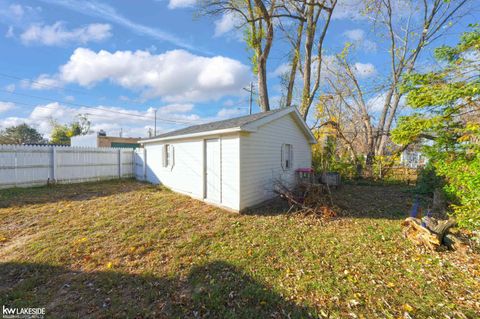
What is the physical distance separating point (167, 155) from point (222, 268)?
24.3 ft

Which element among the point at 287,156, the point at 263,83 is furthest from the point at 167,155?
the point at 263,83

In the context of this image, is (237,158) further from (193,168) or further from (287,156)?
(287,156)

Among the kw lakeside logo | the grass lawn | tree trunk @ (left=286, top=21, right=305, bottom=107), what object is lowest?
the kw lakeside logo

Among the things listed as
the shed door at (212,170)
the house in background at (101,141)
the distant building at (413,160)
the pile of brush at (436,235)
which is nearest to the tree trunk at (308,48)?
the distant building at (413,160)

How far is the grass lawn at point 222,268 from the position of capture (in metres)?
2.77

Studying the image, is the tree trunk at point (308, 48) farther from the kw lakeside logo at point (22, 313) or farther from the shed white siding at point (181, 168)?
the kw lakeside logo at point (22, 313)

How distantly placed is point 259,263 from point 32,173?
38.0ft

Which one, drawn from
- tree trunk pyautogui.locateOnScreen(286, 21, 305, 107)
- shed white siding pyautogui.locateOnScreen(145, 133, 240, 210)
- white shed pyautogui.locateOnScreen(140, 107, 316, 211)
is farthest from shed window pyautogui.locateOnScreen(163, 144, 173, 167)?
tree trunk pyautogui.locateOnScreen(286, 21, 305, 107)

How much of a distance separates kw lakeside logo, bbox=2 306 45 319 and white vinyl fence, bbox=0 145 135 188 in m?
9.33

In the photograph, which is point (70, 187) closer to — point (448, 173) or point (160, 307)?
point (160, 307)

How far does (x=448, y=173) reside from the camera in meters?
4.58

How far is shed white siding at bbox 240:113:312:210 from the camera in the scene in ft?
21.2

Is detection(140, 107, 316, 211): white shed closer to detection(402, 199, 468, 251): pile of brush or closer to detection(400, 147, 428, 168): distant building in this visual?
detection(402, 199, 468, 251): pile of brush

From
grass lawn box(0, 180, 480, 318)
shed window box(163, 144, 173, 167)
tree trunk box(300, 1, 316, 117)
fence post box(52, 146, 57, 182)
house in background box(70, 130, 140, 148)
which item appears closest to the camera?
grass lawn box(0, 180, 480, 318)
